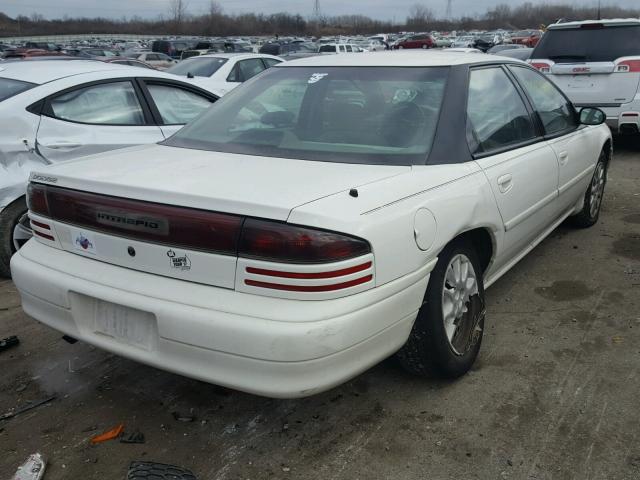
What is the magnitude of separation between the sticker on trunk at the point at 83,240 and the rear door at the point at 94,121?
2.21 metres

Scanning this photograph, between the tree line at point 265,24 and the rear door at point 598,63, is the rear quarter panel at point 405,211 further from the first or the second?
the tree line at point 265,24

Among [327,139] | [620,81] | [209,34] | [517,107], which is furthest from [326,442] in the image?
[209,34]

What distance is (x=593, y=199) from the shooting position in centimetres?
535

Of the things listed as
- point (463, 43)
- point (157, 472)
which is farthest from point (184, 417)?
point (463, 43)

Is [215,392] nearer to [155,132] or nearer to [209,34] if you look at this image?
[155,132]

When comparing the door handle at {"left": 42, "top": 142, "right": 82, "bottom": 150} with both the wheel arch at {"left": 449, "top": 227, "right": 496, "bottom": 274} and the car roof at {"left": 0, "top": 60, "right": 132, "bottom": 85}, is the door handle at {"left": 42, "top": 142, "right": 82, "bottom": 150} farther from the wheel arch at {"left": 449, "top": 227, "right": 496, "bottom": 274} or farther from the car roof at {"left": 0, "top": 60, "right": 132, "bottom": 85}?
the wheel arch at {"left": 449, "top": 227, "right": 496, "bottom": 274}

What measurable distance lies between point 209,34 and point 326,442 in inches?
3344

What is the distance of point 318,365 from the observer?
2252 mm

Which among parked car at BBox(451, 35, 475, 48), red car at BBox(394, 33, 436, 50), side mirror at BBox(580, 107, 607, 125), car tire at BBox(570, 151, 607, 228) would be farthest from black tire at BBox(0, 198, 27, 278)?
red car at BBox(394, 33, 436, 50)

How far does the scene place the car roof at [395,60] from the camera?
3.41 metres

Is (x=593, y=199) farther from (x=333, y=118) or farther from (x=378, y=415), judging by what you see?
(x=378, y=415)

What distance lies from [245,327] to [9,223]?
9.89 feet

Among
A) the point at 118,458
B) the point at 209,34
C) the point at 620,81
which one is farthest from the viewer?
the point at 209,34

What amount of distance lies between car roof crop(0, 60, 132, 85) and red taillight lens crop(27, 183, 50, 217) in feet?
7.32
